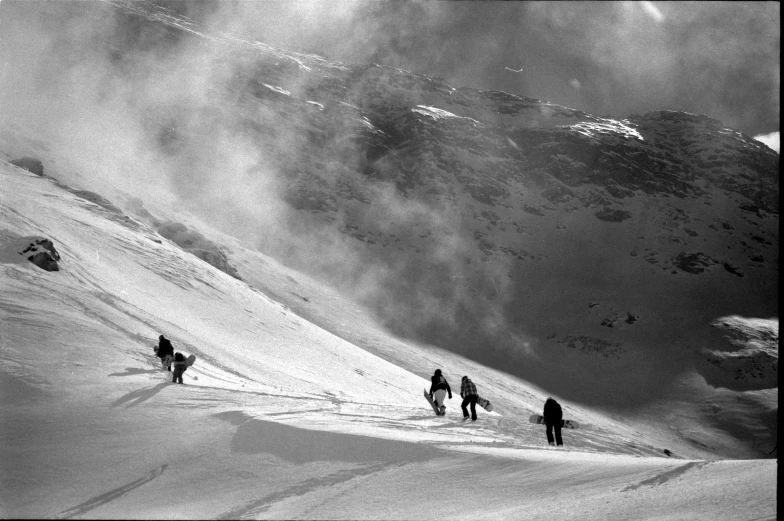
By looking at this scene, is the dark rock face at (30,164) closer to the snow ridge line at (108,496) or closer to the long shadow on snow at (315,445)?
the long shadow on snow at (315,445)

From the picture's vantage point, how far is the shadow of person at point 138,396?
1240 cm

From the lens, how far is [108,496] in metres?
8.60

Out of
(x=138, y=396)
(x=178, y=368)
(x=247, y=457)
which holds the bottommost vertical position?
(x=247, y=457)

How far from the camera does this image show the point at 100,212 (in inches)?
1831

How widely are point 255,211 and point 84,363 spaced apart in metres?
104

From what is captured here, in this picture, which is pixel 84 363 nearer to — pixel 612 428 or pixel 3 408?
pixel 3 408

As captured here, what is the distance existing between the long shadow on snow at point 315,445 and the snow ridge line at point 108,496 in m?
1.36

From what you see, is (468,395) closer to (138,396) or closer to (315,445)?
(315,445)

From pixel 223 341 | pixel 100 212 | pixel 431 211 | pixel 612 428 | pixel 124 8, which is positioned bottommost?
pixel 612 428

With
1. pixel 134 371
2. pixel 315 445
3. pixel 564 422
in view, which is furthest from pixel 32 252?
pixel 564 422

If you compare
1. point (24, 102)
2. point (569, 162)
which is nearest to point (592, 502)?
point (24, 102)

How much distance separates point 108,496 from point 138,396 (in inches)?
178

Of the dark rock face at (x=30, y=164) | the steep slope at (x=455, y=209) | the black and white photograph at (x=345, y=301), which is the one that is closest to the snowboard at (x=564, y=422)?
the black and white photograph at (x=345, y=301)

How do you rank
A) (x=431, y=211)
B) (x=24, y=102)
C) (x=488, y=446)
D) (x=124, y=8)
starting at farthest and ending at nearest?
1. (x=124, y=8)
2. (x=431, y=211)
3. (x=24, y=102)
4. (x=488, y=446)
